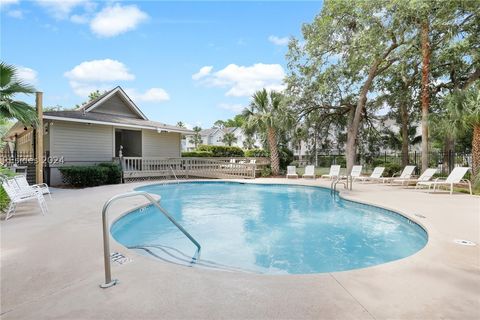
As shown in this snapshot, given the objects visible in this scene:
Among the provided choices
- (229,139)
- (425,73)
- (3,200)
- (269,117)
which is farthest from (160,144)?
(229,139)

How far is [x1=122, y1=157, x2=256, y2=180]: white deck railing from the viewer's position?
17.2 metres

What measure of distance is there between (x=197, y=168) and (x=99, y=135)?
6.04 m

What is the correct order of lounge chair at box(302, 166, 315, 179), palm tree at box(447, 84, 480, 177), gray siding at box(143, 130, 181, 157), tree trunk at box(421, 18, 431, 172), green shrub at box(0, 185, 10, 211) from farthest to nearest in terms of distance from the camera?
gray siding at box(143, 130, 181, 157)
lounge chair at box(302, 166, 315, 179)
tree trunk at box(421, 18, 431, 172)
palm tree at box(447, 84, 480, 177)
green shrub at box(0, 185, 10, 211)

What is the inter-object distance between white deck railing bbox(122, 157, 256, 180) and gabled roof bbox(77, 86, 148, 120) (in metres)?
4.08

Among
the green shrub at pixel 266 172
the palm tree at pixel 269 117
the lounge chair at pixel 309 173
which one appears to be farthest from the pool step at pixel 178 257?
the green shrub at pixel 266 172

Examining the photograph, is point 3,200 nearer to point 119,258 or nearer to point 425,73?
point 119,258

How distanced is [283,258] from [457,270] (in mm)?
2663

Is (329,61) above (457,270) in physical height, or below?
above

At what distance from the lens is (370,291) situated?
2.98 metres

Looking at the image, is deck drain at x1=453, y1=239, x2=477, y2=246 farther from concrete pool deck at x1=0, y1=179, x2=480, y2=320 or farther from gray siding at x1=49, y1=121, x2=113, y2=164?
gray siding at x1=49, y1=121, x2=113, y2=164

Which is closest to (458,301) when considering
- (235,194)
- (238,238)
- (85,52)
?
(238,238)

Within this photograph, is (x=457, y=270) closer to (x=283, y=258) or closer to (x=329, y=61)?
→ (x=283, y=258)

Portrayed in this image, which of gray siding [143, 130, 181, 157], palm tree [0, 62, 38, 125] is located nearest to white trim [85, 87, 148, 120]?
gray siding [143, 130, 181, 157]

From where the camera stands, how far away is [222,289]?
3043mm
